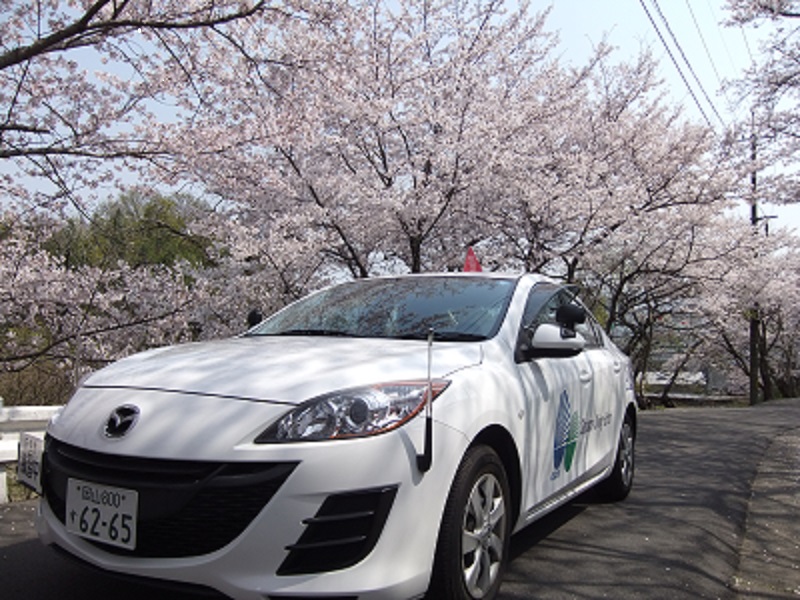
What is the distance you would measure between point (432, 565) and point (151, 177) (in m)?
6.67

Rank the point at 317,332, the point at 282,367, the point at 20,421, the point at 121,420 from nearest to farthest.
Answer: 1. the point at 121,420
2. the point at 282,367
3. the point at 317,332
4. the point at 20,421

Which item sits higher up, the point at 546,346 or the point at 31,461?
the point at 546,346

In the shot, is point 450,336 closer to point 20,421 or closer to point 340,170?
point 20,421

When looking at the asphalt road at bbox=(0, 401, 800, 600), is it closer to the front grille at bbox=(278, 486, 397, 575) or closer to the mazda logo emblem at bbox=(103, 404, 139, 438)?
the mazda logo emblem at bbox=(103, 404, 139, 438)

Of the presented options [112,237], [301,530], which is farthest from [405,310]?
[112,237]

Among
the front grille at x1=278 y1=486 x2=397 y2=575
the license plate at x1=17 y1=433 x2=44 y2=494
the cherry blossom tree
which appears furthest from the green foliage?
the front grille at x1=278 y1=486 x2=397 y2=575

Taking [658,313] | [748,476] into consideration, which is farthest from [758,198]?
[748,476]

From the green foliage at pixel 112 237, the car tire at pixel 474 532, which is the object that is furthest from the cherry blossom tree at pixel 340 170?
the car tire at pixel 474 532

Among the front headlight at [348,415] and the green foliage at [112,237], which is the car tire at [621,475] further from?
the green foliage at [112,237]

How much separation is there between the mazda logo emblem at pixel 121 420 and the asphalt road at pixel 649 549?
51cm

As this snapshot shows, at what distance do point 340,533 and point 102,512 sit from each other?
81 centimetres

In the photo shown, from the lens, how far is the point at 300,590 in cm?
207

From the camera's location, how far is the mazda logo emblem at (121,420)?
234 cm

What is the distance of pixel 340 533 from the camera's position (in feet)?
7.04
